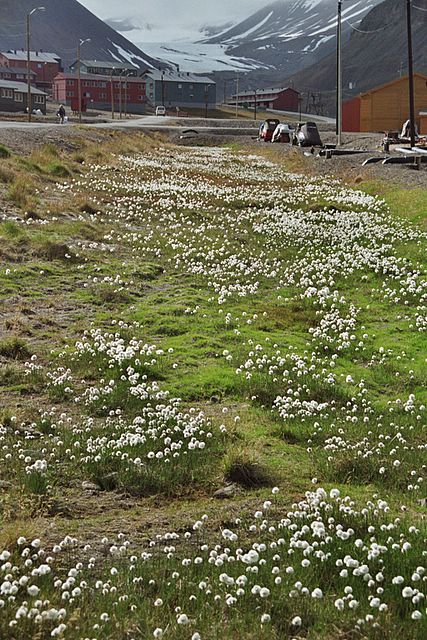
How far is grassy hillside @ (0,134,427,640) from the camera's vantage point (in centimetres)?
586

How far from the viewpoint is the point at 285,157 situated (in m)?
60.4

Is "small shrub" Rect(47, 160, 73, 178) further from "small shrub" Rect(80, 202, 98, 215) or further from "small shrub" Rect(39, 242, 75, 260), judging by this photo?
"small shrub" Rect(39, 242, 75, 260)

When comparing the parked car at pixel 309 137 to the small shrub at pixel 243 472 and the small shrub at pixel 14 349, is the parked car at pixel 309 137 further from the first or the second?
the small shrub at pixel 243 472

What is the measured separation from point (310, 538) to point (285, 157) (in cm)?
5564

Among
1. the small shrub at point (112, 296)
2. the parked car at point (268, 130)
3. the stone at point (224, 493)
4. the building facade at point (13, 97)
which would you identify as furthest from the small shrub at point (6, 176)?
the building facade at point (13, 97)

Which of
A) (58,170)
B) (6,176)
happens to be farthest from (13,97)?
(6,176)

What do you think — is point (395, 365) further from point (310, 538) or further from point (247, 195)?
point (247, 195)

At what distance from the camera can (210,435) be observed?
9273 millimetres

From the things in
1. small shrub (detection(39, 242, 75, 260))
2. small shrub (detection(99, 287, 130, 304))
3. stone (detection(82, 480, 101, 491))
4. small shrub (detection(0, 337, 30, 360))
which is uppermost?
small shrub (detection(39, 242, 75, 260))

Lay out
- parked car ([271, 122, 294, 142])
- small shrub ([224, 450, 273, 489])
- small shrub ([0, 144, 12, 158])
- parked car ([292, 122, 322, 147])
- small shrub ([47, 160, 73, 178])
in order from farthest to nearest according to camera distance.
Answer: parked car ([271, 122, 294, 142])
parked car ([292, 122, 322, 147])
small shrub ([47, 160, 73, 178])
small shrub ([0, 144, 12, 158])
small shrub ([224, 450, 273, 489])

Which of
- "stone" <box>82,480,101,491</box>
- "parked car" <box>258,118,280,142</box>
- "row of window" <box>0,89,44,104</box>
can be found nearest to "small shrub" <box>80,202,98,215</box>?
→ "stone" <box>82,480,101,491</box>

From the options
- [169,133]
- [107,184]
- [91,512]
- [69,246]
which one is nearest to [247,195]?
[107,184]

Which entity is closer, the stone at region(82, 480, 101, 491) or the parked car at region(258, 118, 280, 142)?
the stone at region(82, 480, 101, 491)

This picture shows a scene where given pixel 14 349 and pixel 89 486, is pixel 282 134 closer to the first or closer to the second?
pixel 14 349
